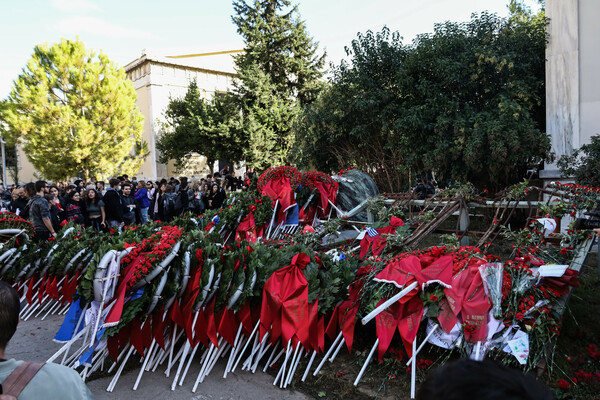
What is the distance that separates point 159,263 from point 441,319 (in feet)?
8.18

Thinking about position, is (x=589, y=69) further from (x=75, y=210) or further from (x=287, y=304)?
(x=75, y=210)

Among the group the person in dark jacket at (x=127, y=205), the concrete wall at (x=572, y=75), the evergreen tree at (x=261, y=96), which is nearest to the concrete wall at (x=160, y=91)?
the evergreen tree at (x=261, y=96)

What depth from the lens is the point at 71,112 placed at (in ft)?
84.6

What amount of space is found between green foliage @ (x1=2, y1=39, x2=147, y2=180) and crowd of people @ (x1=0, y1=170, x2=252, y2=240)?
1114 cm

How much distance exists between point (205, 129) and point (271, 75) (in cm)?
543

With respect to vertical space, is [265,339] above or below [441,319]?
below

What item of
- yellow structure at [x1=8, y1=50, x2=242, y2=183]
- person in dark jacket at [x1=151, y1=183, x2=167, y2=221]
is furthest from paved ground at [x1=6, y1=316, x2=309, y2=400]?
yellow structure at [x1=8, y1=50, x2=242, y2=183]

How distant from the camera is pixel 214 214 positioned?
7.19 m

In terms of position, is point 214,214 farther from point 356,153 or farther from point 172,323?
point 356,153

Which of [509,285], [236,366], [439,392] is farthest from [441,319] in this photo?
[439,392]

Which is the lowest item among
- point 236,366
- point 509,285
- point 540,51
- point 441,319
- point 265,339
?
point 236,366

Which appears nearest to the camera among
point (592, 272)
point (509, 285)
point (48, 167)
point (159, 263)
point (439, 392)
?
point (439, 392)

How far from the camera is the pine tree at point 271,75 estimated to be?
2584cm

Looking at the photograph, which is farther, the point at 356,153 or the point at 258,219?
the point at 356,153
